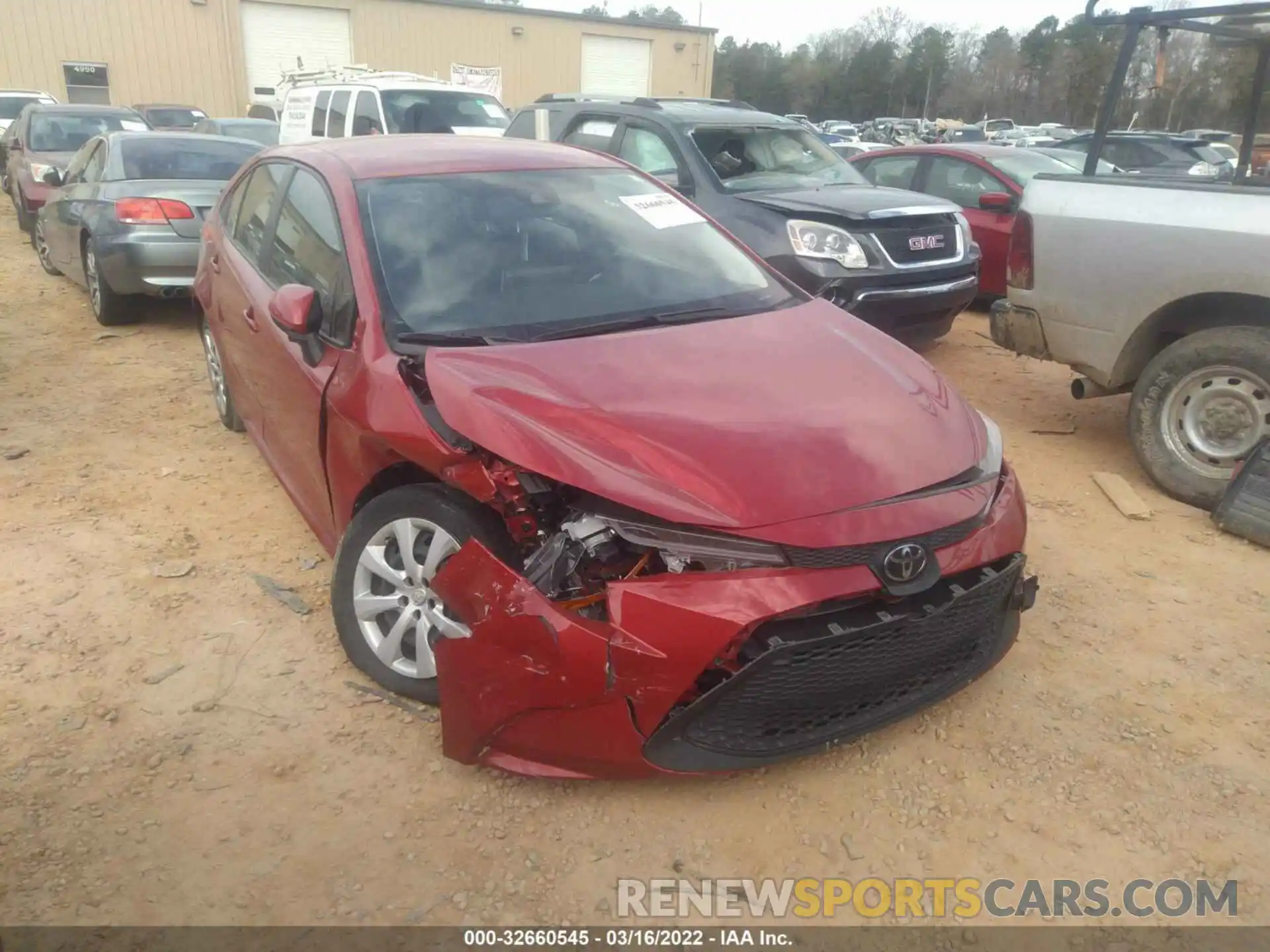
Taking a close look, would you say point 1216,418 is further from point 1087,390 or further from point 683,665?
point 683,665

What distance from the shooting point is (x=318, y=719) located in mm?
2949

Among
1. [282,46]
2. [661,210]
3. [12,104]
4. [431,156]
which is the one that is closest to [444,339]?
[431,156]

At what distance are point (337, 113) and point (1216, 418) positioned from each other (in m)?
10.4

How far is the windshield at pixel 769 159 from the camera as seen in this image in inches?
264

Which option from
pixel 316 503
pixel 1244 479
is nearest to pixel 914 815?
pixel 316 503

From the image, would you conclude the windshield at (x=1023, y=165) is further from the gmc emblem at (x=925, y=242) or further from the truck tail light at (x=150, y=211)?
the truck tail light at (x=150, y=211)

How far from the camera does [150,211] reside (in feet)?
23.0

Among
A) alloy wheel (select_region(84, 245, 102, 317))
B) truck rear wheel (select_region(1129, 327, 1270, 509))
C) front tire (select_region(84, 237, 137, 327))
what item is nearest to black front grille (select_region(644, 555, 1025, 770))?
truck rear wheel (select_region(1129, 327, 1270, 509))

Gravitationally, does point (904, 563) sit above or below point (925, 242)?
below

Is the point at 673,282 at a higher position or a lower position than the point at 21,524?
higher

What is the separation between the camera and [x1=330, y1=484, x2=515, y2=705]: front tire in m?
2.72

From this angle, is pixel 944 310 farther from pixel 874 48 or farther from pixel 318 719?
pixel 874 48

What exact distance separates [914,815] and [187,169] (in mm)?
7495

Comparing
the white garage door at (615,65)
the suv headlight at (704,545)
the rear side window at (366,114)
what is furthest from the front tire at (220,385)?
the white garage door at (615,65)
